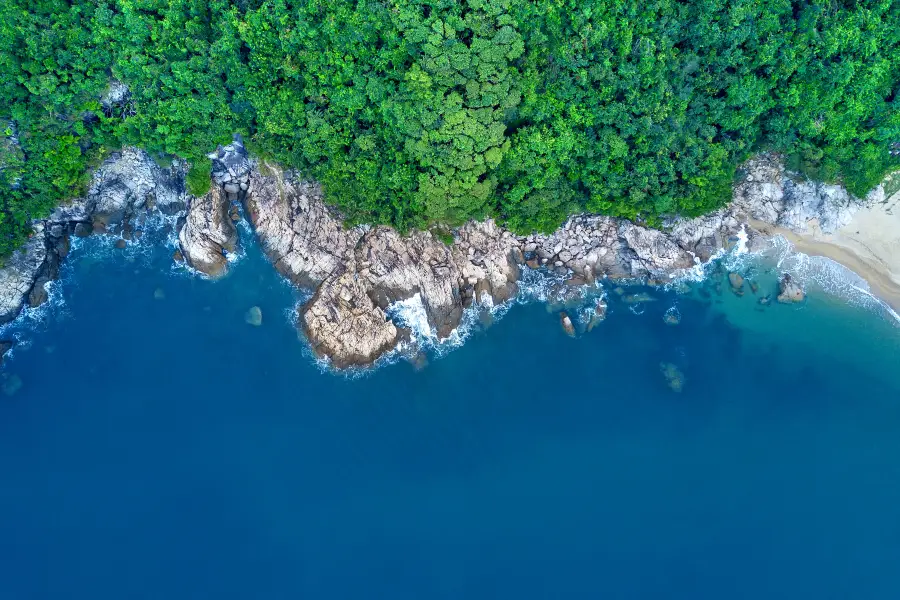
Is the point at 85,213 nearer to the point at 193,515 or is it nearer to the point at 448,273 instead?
the point at 193,515

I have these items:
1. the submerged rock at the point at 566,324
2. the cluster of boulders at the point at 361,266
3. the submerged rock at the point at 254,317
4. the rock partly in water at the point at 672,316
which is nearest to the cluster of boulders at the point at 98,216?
the cluster of boulders at the point at 361,266

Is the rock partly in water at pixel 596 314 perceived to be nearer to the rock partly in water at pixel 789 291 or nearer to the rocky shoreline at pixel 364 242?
the rocky shoreline at pixel 364 242

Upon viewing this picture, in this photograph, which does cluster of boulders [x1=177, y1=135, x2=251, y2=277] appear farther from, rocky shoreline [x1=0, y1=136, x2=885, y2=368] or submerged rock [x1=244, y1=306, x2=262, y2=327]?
submerged rock [x1=244, y1=306, x2=262, y2=327]

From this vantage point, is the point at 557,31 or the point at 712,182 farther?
the point at 712,182

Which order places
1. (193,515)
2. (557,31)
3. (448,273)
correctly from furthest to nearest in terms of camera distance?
(448,273), (193,515), (557,31)

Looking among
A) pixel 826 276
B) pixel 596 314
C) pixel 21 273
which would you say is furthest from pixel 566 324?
pixel 21 273

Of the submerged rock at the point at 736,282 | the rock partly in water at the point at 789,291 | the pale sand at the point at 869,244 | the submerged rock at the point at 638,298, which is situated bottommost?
the submerged rock at the point at 638,298

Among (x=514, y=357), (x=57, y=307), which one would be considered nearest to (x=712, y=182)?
(x=514, y=357)

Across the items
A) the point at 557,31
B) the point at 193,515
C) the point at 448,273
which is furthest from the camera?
the point at 448,273
